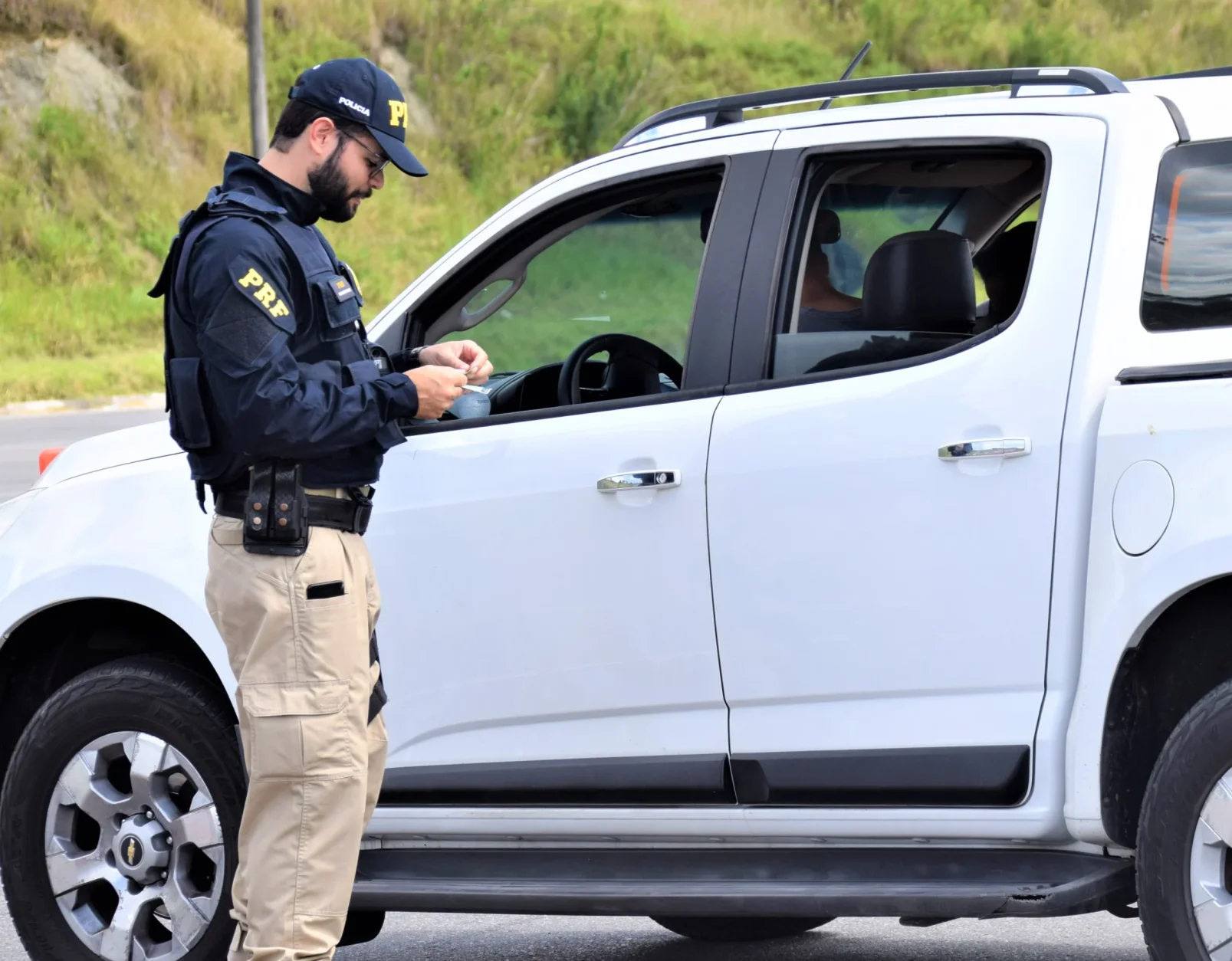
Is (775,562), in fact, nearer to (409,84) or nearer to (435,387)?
(435,387)

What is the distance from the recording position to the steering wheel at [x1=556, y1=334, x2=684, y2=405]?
409 centimetres

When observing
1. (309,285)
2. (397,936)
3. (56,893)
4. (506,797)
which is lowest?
(397,936)

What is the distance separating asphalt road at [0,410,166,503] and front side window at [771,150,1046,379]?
10.8 metres

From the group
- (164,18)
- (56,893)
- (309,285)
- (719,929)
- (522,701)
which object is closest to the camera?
(309,285)

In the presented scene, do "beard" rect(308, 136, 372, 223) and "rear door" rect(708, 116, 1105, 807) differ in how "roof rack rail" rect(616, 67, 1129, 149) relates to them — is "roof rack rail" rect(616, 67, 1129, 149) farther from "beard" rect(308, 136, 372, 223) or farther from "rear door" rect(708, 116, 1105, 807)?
"beard" rect(308, 136, 372, 223)

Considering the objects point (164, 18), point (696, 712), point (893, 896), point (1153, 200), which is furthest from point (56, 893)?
point (164, 18)

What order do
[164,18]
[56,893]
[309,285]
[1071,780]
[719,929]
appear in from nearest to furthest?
[1071,780]
[309,285]
[56,893]
[719,929]
[164,18]

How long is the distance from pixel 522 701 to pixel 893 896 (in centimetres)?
85

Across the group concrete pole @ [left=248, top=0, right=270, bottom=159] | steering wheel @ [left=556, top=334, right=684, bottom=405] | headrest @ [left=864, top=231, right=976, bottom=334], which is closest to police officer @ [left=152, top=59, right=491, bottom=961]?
steering wheel @ [left=556, top=334, right=684, bottom=405]

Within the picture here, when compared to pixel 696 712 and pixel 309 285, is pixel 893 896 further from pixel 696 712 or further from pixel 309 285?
pixel 309 285

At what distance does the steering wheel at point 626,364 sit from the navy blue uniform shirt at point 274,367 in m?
0.69

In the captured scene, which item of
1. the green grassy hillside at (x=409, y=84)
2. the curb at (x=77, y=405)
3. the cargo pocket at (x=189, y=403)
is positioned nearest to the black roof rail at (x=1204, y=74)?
the cargo pocket at (x=189, y=403)

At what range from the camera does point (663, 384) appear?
4.10 m

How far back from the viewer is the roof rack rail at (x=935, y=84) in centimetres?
348
